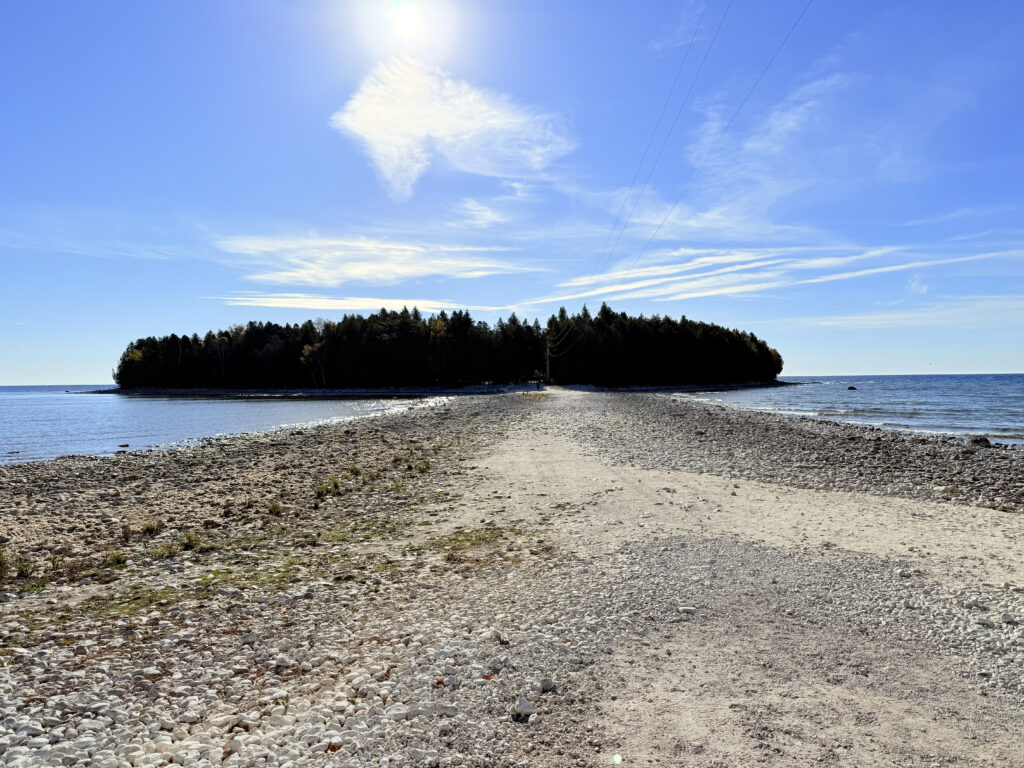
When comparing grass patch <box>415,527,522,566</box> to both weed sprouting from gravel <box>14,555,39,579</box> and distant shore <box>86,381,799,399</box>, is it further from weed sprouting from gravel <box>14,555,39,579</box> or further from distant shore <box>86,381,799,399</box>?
distant shore <box>86,381,799,399</box>

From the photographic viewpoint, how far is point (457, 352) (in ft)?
361

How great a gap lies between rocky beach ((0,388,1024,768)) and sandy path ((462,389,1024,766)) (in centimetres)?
4

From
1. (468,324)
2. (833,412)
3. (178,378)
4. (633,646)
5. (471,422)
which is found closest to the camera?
(633,646)

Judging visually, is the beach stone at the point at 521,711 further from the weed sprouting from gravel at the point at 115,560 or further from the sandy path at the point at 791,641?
the weed sprouting from gravel at the point at 115,560

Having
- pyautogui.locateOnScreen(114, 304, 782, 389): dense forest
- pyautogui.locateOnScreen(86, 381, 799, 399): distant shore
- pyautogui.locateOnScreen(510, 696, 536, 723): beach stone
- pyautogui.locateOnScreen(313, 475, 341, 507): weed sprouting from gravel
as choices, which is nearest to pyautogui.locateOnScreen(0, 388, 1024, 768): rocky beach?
pyautogui.locateOnScreen(510, 696, 536, 723): beach stone

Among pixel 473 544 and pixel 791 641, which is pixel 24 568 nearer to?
pixel 473 544

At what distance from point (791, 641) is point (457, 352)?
104579 millimetres

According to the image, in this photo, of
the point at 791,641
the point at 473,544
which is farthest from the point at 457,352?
the point at 791,641

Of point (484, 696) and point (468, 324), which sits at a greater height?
point (468, 324)

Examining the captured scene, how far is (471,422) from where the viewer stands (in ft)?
126

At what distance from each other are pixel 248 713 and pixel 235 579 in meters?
4.48

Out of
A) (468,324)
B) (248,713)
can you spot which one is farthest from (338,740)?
(468,324)

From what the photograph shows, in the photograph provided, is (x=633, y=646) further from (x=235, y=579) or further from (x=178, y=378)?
(x=178, y=378)

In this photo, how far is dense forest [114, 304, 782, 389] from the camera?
11056 cm
